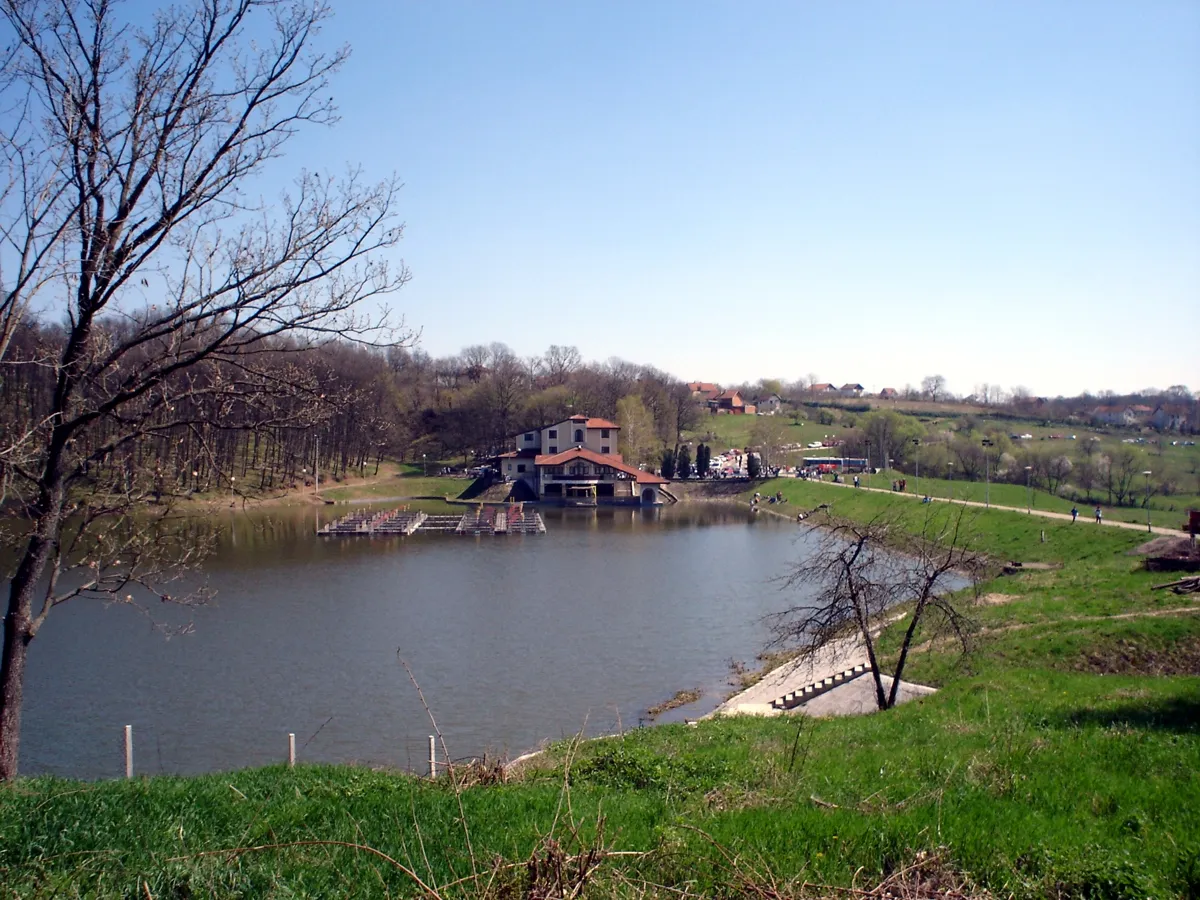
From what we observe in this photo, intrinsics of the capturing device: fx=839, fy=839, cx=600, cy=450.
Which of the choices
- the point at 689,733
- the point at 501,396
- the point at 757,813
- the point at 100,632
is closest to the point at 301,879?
the point at 757,813

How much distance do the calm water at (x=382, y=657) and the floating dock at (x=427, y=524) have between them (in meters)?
7.35

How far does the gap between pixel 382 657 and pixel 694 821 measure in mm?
17449

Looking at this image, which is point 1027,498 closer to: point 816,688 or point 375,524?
point 816,688

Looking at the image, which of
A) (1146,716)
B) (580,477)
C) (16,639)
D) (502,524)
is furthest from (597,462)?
(16,639)

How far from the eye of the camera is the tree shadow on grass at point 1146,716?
30.0 ft

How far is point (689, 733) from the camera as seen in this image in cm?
1227

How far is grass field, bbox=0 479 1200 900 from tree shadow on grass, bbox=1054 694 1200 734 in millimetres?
53

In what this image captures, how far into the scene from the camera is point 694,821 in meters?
5.31

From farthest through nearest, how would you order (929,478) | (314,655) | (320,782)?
1. (929,478)
2. (314,655)
3. (320,782)

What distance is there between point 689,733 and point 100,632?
1830 centimetres

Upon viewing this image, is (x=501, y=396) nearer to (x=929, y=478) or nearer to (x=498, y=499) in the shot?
(x=498, y=499)

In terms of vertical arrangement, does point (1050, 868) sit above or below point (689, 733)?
above

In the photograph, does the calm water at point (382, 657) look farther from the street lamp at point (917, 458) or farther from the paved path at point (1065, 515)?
the street lamp at point (917, 458)

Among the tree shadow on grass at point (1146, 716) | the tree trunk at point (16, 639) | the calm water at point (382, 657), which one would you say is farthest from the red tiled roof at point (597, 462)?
the tree trunk at point (16, 639)
